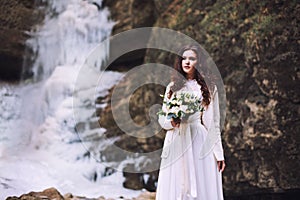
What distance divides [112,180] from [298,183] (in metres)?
3.36

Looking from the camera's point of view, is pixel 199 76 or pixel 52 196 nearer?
pixel 199 76

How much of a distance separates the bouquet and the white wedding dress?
0.47 ft

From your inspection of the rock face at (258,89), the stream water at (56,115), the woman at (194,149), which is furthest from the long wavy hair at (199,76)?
the stream water at (56,115)

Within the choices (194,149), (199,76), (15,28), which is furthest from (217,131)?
Result: (15,28)

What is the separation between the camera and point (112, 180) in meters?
7.81

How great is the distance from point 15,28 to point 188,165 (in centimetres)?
670

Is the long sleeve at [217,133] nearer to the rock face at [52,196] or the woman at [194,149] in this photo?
the woman at [194,149]

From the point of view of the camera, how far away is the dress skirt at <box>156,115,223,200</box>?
12.5 ft

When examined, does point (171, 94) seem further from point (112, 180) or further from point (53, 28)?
point (53, 28)

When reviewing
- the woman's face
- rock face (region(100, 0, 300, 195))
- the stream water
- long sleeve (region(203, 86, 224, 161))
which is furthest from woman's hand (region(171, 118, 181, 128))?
the stream water

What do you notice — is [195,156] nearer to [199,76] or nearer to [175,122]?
[175,122]

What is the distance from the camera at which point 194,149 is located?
153 inches

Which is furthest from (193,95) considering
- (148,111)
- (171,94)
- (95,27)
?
(95,27)

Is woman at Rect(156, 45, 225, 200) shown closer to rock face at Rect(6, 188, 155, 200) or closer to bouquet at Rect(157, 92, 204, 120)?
bouquet at Rect(157, 92, 204, 120)
